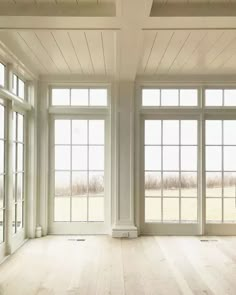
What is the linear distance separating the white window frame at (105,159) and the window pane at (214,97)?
158cm

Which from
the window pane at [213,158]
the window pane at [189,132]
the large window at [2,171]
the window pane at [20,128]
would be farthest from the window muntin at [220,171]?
the large window at [2,171]

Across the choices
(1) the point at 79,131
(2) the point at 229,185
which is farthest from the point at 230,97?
(1) the point at 79,131

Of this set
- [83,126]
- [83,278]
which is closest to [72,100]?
[83,126]

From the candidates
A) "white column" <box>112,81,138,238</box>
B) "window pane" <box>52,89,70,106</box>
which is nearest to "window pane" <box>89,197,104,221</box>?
"white column" <box>112,81,138,238</box>

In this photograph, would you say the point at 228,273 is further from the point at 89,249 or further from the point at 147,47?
the point at 147,47

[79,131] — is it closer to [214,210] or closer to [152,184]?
[152,184]

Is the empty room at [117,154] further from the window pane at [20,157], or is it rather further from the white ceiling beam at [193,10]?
the white ceiling beam at [193,10]

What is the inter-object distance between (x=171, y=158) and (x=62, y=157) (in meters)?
1.76

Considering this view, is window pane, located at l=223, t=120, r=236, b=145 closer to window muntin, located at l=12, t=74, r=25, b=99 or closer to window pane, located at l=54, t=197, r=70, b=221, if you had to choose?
window pane, located at l=54, t=197, r=70, b=221

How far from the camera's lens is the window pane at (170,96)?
215 inches

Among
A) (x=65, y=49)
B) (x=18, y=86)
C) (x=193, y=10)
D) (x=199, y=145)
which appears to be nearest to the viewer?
(x=193, y=10)

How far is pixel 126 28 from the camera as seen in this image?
3.15 m

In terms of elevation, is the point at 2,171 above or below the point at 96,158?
below

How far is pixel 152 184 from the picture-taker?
17.9 ft
